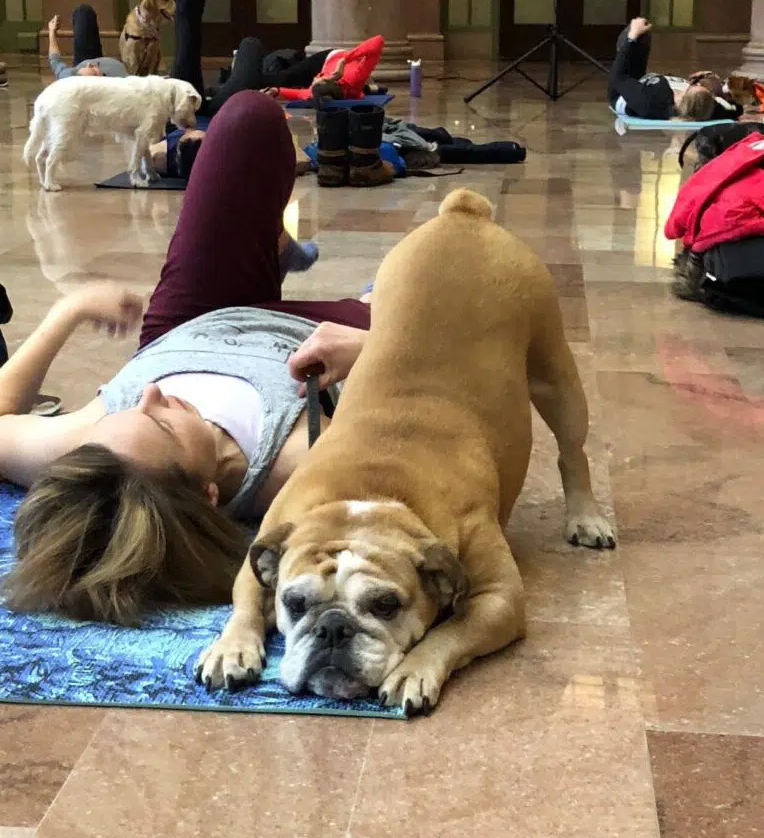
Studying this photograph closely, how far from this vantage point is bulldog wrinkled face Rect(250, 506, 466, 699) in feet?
7.07

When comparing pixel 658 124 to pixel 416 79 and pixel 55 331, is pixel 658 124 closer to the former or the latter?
pixel 416 79

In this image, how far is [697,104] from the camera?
10836 mm

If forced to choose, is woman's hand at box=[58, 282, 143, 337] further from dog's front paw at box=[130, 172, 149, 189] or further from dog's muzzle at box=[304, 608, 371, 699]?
dog's front paw at box=[130, 172, 149, 189]

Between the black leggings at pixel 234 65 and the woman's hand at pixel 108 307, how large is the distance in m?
5.57

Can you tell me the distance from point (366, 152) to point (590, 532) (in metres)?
5.72

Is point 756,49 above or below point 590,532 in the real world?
below

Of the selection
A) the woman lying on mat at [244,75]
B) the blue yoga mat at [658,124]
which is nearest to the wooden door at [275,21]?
the woman lying on mat at [244,75]

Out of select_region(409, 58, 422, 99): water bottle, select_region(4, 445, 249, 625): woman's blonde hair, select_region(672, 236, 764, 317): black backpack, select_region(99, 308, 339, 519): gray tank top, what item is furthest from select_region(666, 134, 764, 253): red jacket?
select_region(409, 58, 422, 99): water bottle

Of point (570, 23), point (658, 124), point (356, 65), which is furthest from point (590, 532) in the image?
point (570, 23)

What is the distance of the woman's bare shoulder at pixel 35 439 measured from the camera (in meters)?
3.03

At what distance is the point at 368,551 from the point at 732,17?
733 inches

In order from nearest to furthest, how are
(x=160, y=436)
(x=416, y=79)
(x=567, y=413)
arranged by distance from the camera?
(x=160, y=436) < (x=567, y=413) < (x=416, y=79)

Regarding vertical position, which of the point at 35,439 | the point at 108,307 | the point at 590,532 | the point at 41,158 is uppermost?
the point at 108,307

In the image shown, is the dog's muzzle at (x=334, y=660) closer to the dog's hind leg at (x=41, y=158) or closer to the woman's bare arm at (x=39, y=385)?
the woman's bare arm at (x=39, y=385)
